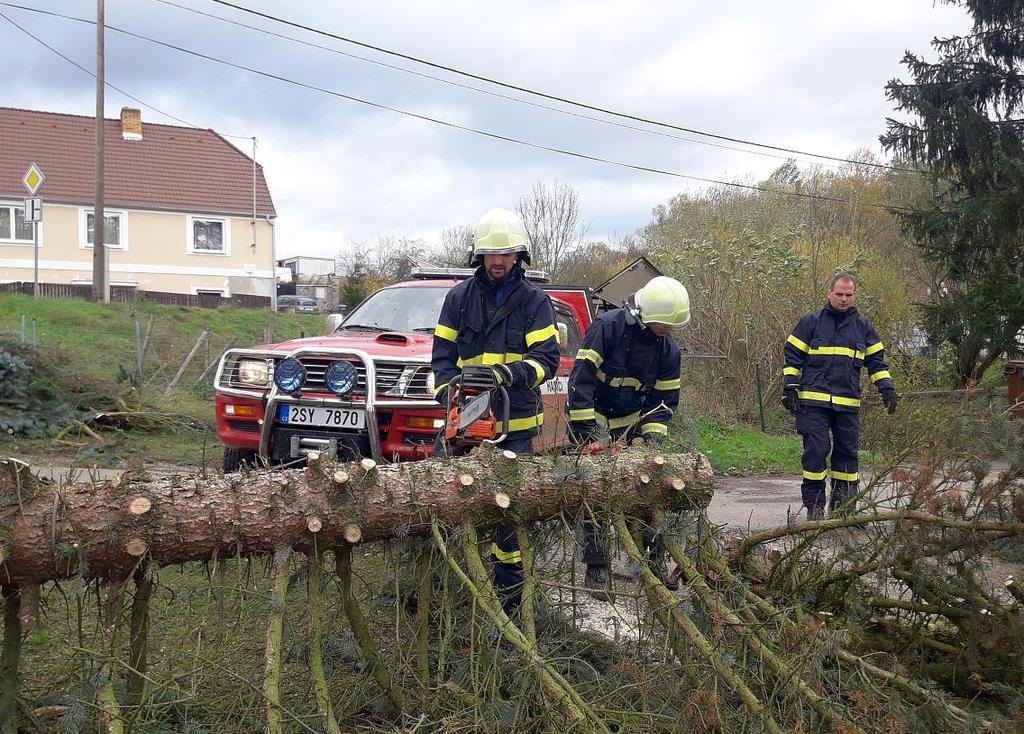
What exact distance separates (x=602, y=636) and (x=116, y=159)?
1198 inches

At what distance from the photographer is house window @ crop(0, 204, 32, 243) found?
2717 cm

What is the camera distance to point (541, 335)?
4.14m

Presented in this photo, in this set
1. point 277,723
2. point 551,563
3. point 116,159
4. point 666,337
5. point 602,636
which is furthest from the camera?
point 116,159

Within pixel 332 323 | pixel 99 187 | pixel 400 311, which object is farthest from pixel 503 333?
pixel 99 187

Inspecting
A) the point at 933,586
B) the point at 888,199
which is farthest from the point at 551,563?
the point at 888,199

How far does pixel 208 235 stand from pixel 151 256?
195cm

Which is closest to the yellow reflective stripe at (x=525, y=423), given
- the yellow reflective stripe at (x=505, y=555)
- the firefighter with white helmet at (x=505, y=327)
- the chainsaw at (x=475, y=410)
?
the firefighter with white helmet at (x=505, y=327)

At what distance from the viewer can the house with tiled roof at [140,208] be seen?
91.2ft

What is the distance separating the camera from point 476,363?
425cm

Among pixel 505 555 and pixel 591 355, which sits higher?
pixel 591 355

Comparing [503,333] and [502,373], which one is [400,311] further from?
[502,373]

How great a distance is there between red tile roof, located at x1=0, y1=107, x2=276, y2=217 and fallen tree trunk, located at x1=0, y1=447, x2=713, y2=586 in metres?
28.5

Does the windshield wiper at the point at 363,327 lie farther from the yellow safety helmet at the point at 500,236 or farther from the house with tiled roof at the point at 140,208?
the house with tiled roof at the point at 140,208

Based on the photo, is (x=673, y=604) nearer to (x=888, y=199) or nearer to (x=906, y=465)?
(x=906, y=465)
